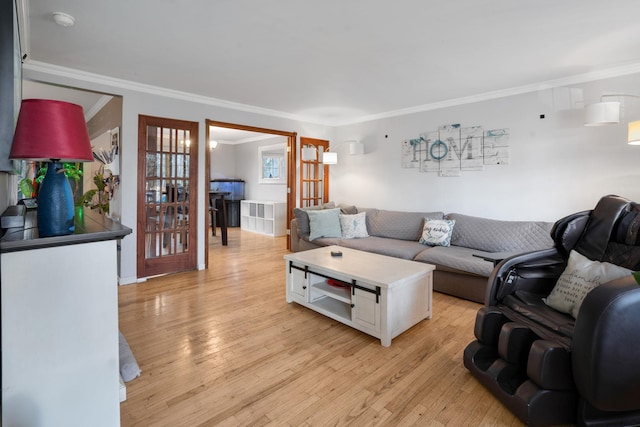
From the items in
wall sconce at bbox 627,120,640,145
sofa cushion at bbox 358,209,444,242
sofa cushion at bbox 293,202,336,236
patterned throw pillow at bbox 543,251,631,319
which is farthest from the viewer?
sofa cushion at bbox 293,202,336,236

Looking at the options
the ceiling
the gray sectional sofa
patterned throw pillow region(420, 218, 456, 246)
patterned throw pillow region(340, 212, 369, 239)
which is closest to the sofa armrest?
the gray sectional sofa

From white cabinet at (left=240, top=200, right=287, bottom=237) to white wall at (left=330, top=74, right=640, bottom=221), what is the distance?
2759mm

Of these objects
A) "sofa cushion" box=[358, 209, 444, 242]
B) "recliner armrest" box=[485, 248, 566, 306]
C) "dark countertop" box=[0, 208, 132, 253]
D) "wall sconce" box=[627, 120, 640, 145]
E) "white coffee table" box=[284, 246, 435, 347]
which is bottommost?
"white coffee table" box=[284, 246, 435, 347]

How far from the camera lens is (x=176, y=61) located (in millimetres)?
3002

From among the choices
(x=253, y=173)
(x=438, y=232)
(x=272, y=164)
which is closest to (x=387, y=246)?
(x=438, y=232)

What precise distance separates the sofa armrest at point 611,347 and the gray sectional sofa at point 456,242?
1.27m

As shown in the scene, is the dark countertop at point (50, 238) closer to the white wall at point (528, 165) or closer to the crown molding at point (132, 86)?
the crown molding at point (132, 86)

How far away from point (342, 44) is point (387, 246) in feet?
7.78

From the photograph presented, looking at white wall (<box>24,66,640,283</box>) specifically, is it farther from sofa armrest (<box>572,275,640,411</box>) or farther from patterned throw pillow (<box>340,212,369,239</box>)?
sofa armrest (<box>572,275,640,411</box>)

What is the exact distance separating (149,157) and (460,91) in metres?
3.91

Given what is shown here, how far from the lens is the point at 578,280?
6.01ft

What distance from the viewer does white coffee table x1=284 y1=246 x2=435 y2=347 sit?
2.36 meters

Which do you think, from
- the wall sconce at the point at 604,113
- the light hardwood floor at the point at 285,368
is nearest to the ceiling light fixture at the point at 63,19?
the light hardwood floor at the point at 285,368

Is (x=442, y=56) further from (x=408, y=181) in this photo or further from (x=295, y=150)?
(x=295, y=150)
